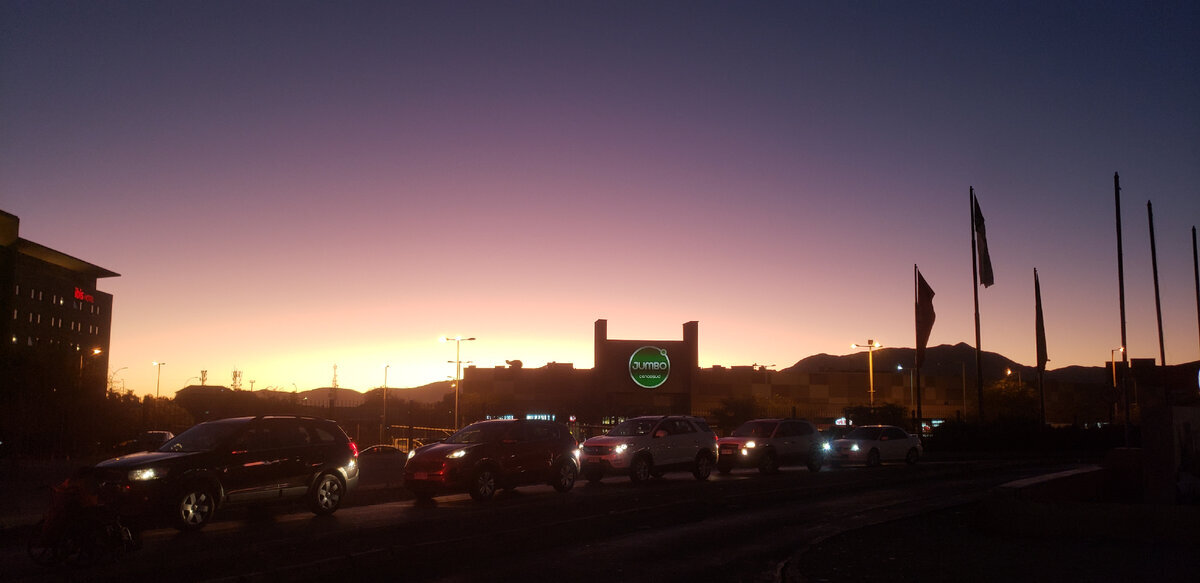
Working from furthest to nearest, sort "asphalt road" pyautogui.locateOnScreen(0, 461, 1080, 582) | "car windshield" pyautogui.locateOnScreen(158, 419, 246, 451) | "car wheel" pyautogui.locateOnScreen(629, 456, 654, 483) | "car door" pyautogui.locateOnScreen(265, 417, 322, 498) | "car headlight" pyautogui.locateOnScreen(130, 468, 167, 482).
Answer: "car wheel" pyautogui.locateOnScreen(629, 456, 654, 483)
"car door" pyautogui.locateOnScreen(265, 417, 322, 498)
"car windshield" pyautogui.locateOnScreen(158, 419, 246, 451)
"car headlight" pyautogui.locateOnScreen(130, 468, 167, 482)
"asphalt road" pyautogui.locateOnScreen(0, 461, 1080, 582)

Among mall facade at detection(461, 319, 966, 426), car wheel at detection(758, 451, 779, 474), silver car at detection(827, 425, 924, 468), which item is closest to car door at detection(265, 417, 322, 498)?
car wheel at detection(758, 451, 779, 474)

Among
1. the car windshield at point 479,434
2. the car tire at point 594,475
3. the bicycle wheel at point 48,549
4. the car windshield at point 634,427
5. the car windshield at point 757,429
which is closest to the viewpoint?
the bicycle wheel at point 48,549

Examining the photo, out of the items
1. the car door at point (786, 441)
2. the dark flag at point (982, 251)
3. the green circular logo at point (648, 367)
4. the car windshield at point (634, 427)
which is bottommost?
the car door at point (786, 441)

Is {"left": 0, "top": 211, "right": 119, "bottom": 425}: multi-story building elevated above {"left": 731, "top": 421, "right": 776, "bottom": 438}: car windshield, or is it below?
above

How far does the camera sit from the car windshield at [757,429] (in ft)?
91.9

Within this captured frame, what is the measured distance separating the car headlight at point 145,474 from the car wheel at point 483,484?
259 inches

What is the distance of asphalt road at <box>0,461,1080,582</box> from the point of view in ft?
33.7

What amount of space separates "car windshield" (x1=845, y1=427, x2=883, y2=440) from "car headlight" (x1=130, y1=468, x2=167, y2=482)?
25.3 metres

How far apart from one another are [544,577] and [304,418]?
27.8ft

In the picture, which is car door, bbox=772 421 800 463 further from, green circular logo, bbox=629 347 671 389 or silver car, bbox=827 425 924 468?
green circular logo, bbox=629 347 671 389

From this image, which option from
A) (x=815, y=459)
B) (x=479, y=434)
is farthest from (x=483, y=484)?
(x=815, y=459)

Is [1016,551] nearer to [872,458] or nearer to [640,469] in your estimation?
[640,469]

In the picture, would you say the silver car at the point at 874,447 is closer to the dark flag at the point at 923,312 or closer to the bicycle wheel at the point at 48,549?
the dark flag at the point at 923,312

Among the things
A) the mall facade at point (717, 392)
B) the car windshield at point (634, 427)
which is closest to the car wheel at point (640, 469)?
the car windshield at point (634, 427)
